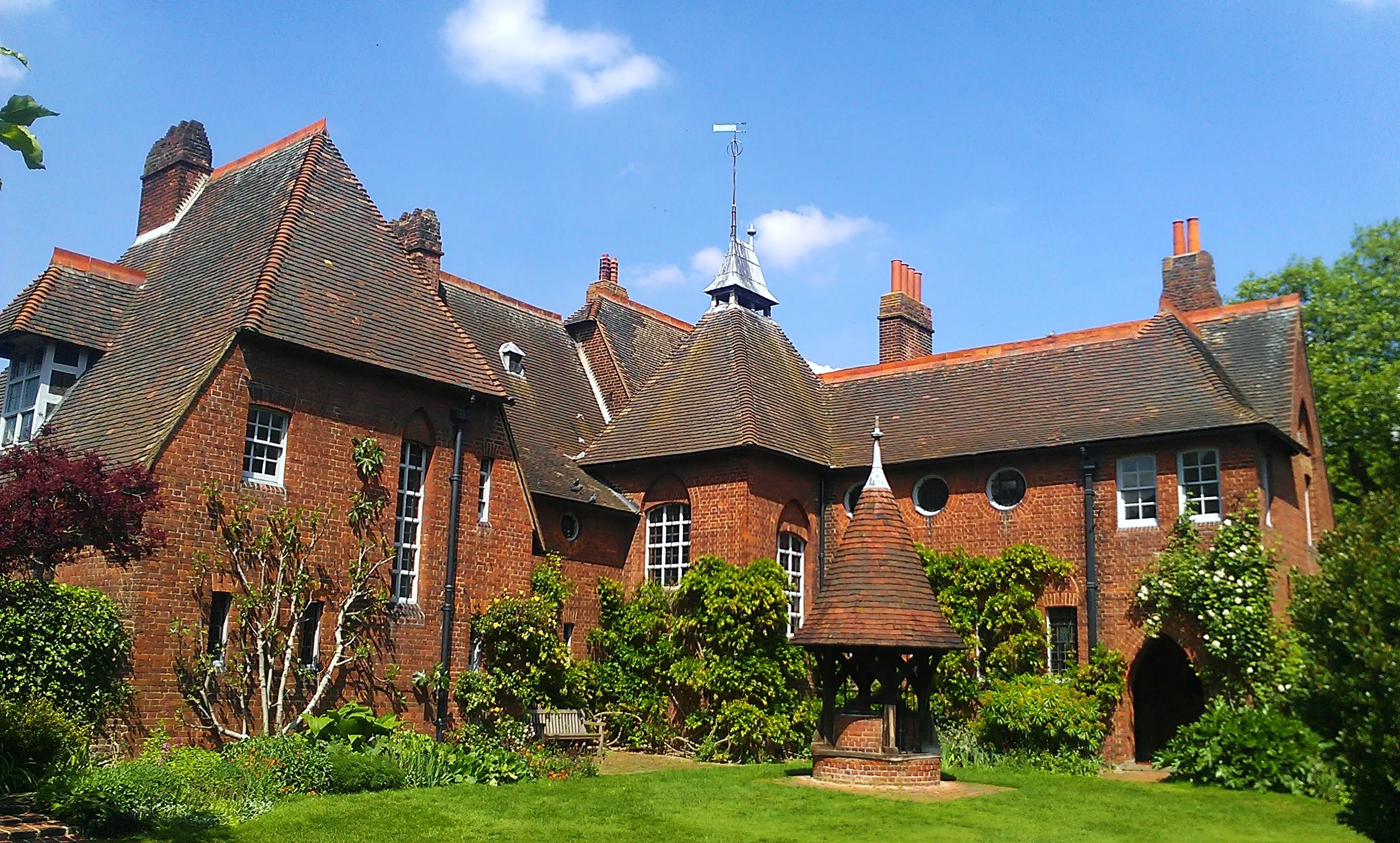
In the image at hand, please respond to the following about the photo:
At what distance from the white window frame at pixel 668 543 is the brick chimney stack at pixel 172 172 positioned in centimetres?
1116

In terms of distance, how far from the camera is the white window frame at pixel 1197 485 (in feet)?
71.4

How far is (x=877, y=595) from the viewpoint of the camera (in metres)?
17.9

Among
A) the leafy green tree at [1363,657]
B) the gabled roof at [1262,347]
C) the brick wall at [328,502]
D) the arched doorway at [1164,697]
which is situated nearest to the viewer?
the leafy green tree at [1363,657]

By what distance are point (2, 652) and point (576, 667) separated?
10.5 meters

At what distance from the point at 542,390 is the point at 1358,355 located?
21.3 meters

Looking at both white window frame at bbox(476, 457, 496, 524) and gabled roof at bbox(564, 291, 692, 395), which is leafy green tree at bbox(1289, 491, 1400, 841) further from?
gabled roof at bbox(564, 291, 692, 395)

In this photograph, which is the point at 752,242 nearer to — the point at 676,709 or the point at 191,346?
the point at 676,709

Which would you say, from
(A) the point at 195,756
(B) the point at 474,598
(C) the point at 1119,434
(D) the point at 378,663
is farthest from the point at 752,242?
(A) the point at 195,756

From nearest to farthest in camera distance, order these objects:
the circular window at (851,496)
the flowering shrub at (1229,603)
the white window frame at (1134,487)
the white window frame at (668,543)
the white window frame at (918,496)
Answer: the flowering shrub at (1229,603) → the white window frame at (1134,487) → the white window frame at (668,543) → the white window frame at (918,496) → the circular window at (851,496)

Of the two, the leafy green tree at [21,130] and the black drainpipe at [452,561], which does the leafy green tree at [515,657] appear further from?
the leafy green tree at [21,130]

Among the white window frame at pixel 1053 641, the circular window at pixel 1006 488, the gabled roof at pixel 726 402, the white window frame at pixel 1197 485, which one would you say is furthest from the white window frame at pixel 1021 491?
the gabled roof at pixel 726 402

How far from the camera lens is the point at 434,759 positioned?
658 inches

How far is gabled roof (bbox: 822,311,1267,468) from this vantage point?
2259cm

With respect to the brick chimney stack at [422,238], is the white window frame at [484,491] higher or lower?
lower
